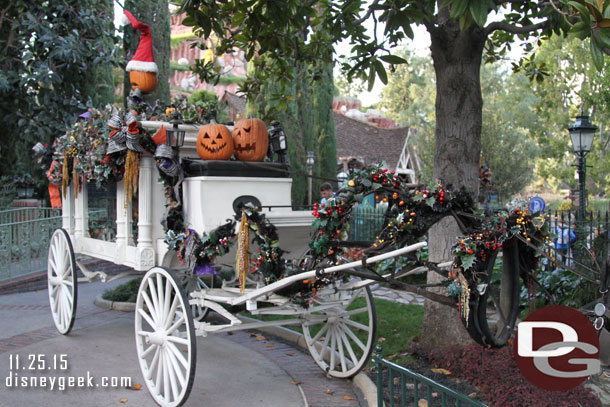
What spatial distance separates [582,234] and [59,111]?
11.9m

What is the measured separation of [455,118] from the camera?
17.4 feet

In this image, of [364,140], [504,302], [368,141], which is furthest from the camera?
[368,141]

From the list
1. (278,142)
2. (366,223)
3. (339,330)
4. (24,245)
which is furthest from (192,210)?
(366,223)

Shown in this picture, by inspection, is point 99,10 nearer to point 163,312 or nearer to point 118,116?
point 118,116

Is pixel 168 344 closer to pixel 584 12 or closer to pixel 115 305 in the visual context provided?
pixel 584 12

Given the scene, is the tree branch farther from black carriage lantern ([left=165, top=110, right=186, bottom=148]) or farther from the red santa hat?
the red santa hat

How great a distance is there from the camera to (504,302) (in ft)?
10.4

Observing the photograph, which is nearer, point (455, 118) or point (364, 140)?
point (455, 118)

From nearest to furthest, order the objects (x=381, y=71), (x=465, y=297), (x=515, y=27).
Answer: (x=465, y=297) → (x=381, y=71) → (x=515, y=27)

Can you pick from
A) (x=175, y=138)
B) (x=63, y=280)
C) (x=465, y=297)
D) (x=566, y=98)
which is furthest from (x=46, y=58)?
(x=566, y=98)

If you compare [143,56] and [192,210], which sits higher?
[143,56]

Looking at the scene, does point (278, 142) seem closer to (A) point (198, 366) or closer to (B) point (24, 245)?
(A) point (198, 366)

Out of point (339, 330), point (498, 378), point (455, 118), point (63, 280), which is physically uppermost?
point (455, 118)

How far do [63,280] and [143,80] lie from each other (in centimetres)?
260
